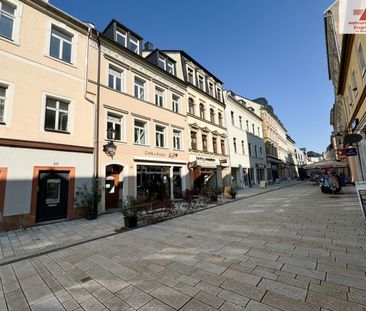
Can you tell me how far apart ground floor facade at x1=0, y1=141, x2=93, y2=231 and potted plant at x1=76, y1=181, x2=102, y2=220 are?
0.18 meters

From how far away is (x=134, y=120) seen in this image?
44.4ft

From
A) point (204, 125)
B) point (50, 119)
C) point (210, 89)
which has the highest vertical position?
point (210, 89)

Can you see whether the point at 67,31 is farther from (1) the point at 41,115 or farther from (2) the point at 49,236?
(2) the point at 49,236

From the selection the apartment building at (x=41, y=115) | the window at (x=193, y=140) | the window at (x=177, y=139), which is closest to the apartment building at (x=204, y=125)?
the window at (x=193, y=140)

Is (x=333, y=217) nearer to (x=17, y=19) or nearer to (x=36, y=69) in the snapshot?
(x=36, y=69)

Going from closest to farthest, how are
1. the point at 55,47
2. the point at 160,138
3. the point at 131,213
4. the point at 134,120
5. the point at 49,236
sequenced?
the point at 49,236 → the point at 131,213 → the point at 55,47 → the point at 134,120 → the point at 160,138

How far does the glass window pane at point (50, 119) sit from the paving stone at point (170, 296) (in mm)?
9391

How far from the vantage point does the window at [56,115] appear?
968 cm

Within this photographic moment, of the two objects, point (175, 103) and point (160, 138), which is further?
point (175, 103)

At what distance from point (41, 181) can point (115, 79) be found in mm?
7591

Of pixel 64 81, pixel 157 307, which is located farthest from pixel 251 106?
pixel 157 307

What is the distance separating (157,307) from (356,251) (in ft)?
14.4

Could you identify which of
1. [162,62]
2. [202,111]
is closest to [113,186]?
[162,62]

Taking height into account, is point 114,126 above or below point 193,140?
below
